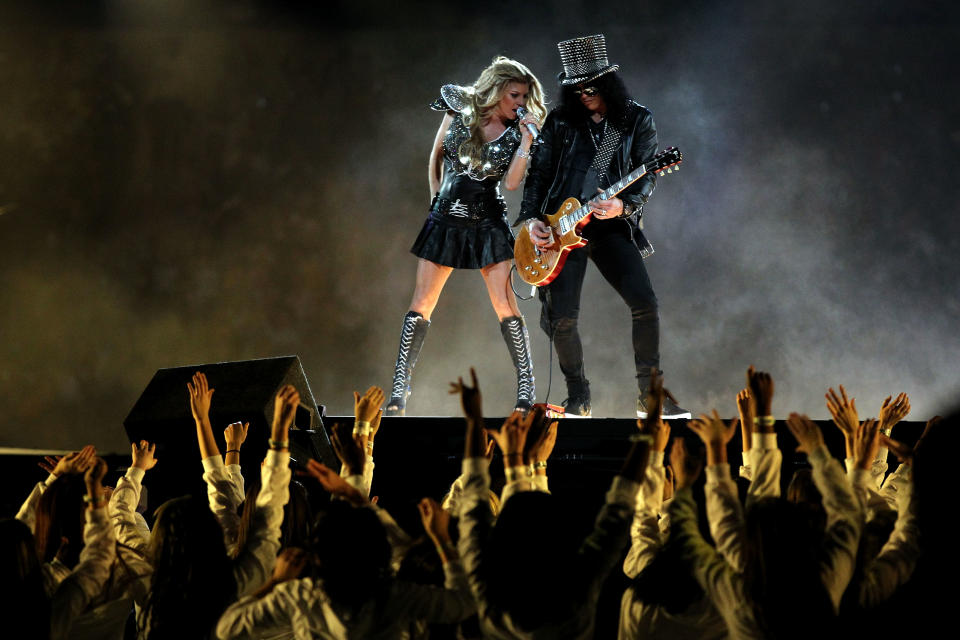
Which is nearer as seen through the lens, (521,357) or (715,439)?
(715,439)

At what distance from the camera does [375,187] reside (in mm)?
7043

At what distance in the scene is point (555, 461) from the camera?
399 centimetres

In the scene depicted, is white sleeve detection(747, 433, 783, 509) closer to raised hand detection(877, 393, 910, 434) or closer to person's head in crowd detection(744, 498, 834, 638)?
person's head in crowd detection(744, 498, 834, 638)

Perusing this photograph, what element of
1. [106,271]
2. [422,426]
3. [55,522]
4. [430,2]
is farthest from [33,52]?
[55,522]

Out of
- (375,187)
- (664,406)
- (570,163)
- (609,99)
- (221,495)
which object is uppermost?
(375,187)

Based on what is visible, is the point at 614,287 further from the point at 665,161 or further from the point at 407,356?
the point at 407,356

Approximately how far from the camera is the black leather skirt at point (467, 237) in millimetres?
5043

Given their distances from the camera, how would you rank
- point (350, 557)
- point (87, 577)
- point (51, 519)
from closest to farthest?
point (350, 557), point (87, 577), point (51, 519)

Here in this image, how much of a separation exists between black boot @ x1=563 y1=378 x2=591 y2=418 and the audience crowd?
76.0 inches

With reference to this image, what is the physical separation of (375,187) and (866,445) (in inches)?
203

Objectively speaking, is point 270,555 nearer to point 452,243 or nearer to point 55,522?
point 55,522

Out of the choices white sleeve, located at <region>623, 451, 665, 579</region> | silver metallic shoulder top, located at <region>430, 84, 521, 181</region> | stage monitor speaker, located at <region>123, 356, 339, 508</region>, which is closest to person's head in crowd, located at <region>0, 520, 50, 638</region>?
stage monitor speaker, located at <region>123, 356, 339, 508</region>

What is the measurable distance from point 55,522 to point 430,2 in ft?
16.5

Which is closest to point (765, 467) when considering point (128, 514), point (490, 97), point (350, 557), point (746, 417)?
point (746, 417)
